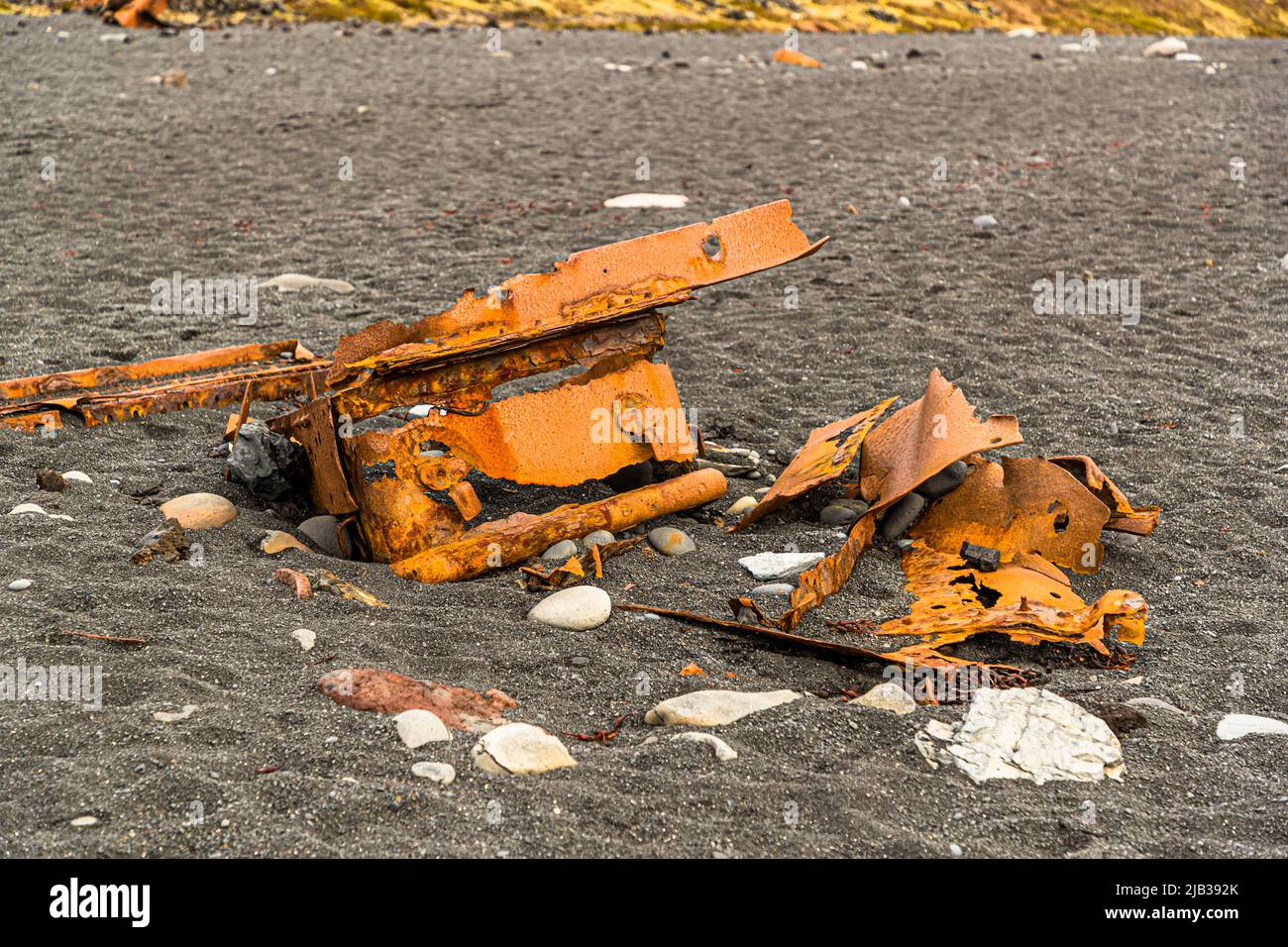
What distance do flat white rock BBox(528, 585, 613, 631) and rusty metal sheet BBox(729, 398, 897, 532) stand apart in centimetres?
88

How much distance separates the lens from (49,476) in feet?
12.8

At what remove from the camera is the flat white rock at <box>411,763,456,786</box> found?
2.46 meters

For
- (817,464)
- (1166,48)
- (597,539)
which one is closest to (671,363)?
(817,464)

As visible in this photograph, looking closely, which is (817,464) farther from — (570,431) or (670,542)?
(570,431)

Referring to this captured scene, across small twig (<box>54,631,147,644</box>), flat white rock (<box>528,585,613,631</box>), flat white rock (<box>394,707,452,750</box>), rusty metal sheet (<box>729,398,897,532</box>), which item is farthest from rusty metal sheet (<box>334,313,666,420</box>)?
flat white rock (<box>394,707,452,750</box>)

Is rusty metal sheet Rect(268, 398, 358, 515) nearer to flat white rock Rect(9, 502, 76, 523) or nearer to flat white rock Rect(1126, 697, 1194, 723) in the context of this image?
flat white rock Rect(9, 502, 76, 523)

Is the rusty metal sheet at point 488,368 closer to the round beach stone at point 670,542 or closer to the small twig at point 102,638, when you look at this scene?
the round beach stone at point 670,542

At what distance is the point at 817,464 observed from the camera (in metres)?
4.26

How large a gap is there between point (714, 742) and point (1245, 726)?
139 centimetres

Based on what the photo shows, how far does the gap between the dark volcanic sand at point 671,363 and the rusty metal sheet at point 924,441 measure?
0.29 metres

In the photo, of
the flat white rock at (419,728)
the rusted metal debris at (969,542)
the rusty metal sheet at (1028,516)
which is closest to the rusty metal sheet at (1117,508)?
the rusted metal debris at (969,542)

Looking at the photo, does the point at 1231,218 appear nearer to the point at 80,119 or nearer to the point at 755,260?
the point at 755,260

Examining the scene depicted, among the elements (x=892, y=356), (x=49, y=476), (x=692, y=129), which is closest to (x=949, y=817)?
(x=49, y=476)

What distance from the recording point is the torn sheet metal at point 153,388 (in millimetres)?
4273
